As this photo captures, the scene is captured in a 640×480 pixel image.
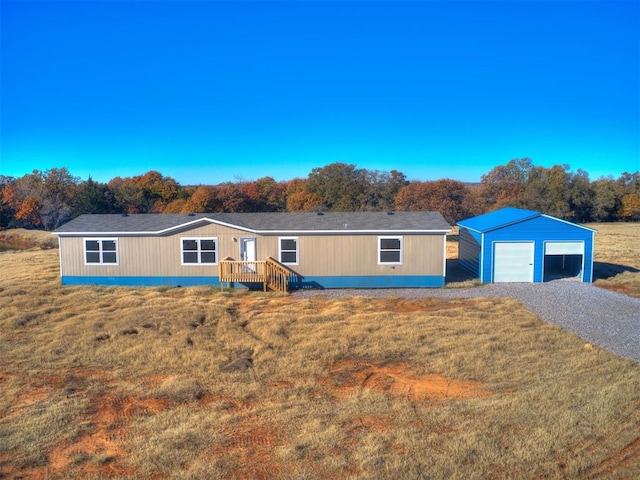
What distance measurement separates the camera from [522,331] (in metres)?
12.2

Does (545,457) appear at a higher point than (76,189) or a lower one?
lower

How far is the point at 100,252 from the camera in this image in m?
19.7

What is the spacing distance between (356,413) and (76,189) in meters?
57.6

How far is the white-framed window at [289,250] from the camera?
19.3 metres

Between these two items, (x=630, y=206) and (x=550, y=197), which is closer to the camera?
(x=550, y=197)

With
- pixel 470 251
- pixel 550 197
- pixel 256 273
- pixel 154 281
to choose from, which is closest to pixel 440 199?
pixel 550 197

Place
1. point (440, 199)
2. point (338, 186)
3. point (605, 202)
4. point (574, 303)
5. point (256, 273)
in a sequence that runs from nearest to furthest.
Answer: point (574, 303) < point (256, 273) < point (440, 199) < point (338, 186) < point (605, 202)

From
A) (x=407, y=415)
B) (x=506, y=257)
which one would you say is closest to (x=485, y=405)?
(x=407, y=415)

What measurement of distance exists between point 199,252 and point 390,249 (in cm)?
733

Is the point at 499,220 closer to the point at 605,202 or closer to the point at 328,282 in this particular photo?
the point at 328,282

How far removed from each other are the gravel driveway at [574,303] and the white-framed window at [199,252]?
3.67 m

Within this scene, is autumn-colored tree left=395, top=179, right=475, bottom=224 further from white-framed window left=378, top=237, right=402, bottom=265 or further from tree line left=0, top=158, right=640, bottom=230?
white-framed window left=378, top=237, right=402, bottom=265

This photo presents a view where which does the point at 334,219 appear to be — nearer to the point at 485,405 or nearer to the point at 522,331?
the point at 522,331

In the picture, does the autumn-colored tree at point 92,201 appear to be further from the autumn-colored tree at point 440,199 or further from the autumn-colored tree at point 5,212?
the autumn-colored tree at point 440,199
